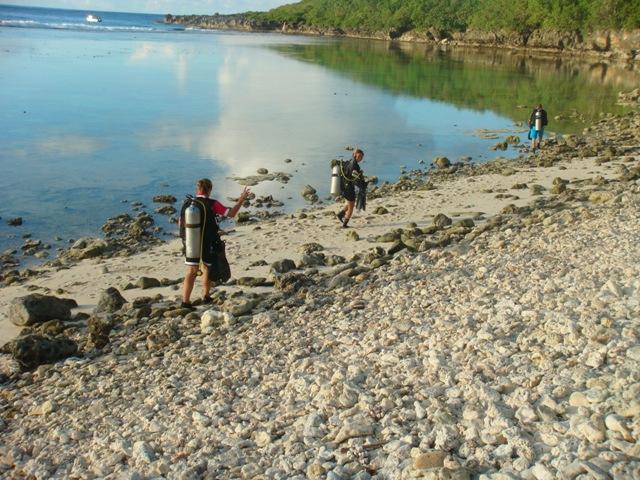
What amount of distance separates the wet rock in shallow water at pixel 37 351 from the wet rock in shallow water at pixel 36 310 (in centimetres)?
152

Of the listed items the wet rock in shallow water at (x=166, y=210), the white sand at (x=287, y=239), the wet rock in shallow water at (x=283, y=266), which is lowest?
the wet rock in shallow water at (x=166, y=210)

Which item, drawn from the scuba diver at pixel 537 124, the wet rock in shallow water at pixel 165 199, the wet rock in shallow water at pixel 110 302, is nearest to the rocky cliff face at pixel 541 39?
the scuba diver at pixel 537 124

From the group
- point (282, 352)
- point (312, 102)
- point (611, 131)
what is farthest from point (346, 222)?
point (312, 102)

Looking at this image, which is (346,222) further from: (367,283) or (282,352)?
(282,352)

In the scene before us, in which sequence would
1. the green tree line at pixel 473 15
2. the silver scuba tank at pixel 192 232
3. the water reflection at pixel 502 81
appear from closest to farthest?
the silver scuba tank at pixel 192 232 < the water reflection at pixel 502 81 < the green tree line at pixel 473 15

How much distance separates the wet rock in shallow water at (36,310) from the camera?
441 inches

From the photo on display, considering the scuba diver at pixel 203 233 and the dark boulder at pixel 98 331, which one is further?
the scuba diver at pixel 203 233

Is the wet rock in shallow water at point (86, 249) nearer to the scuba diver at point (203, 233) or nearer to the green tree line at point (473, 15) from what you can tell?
the scuba diver at point (203, 233)

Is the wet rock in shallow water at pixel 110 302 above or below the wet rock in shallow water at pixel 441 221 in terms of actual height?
below

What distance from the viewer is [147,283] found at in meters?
12.9

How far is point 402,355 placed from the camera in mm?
7965

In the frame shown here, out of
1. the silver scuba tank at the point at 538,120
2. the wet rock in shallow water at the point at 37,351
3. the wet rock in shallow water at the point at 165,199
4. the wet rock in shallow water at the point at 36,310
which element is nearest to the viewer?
the wet rock in shallow water at the point at 37,351

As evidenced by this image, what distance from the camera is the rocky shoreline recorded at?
6098mm

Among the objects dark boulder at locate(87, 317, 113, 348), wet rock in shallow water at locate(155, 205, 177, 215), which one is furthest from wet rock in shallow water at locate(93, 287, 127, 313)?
wet rock in shallow water at locate(155, 205, 177, 215)
